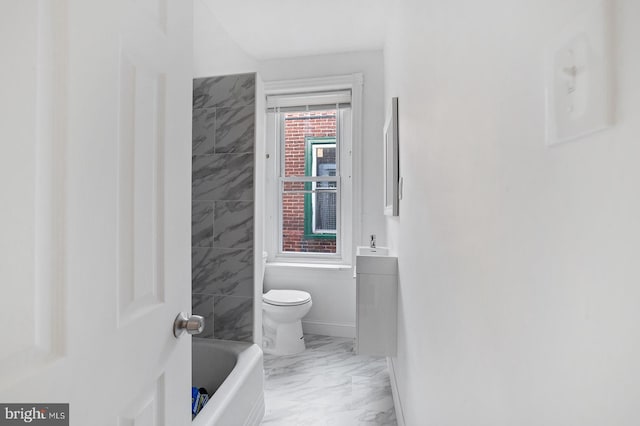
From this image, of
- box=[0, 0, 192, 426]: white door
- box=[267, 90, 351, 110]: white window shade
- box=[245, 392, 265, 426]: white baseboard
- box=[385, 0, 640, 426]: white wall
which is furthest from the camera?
box=[267, 90, 351, 110]: white window shade

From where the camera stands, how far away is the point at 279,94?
10.9 ft

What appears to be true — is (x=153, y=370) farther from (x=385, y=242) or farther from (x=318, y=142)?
(x=318, y=142)

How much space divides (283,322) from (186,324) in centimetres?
197

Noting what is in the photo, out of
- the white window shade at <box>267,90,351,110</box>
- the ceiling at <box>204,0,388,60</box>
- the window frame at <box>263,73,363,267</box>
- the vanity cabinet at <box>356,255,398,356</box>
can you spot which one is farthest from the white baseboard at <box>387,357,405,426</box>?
the ceiling at <box>204,0,388,60</box>

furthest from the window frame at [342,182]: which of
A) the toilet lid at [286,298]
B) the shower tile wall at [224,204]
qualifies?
the shower tile wall at [224,204]

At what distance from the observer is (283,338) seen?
2.71 m

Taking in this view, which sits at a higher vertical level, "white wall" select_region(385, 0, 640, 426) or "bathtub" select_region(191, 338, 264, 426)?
"white wall" select_region(385, 0, 640, 426)

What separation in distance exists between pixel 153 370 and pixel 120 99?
1.95 ft

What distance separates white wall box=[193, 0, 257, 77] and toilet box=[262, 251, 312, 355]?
187 cm

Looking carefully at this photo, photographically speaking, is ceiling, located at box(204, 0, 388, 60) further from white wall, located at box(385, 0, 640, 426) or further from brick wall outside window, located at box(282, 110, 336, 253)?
white wall, located at box(385, 0, 640, 426)

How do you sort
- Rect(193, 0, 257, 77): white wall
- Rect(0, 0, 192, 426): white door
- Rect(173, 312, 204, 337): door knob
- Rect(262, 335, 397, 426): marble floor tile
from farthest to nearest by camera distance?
Rect(193, 0, 257, 77): white wall, Rect(262, 335, 397, 426): marble floor tile, Rect(173, 312, 204, 337): door knob, Rect(0, 0, 192, 426): white door

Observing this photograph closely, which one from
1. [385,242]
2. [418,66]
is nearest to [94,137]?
[418,66]

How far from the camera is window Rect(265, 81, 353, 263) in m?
3.29

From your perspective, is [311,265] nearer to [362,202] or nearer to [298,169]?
[362,202]
